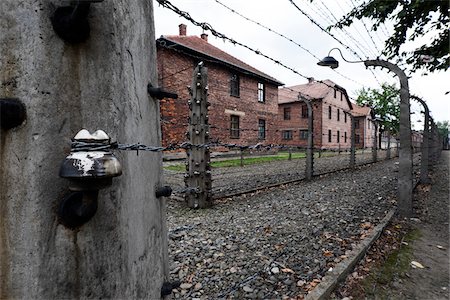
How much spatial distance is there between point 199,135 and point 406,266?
373 cm

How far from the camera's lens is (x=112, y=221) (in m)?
1.09

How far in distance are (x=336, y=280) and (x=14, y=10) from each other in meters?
3.23

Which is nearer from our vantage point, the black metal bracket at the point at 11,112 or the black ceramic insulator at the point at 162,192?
the black metal bracket at the point at 11,112

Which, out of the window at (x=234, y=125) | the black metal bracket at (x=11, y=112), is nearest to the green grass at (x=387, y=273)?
the black metal bracket at (x=11, y=112)

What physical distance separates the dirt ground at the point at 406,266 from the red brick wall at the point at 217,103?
6.44 metres

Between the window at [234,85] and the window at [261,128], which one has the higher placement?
the window at [234,85]

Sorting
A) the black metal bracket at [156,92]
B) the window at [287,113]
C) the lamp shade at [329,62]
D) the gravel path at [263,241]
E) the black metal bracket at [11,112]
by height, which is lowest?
the gravel path at [263,241]

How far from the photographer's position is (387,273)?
3232mm

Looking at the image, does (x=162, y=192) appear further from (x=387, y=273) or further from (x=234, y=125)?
(x=234, y=125)

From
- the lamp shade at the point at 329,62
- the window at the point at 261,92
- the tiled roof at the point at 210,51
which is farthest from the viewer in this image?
the window at the point at 261,92

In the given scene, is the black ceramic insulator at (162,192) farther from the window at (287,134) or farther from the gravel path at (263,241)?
the window at (287,134)

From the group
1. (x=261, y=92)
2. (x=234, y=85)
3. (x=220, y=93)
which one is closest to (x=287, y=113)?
(x=261, y=92)

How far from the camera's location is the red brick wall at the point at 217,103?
1484 cm

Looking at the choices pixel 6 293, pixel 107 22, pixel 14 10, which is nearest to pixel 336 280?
pixel 6 293
